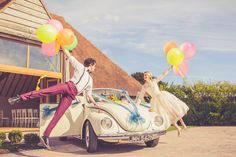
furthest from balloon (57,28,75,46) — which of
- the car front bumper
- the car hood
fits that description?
the car front bumper

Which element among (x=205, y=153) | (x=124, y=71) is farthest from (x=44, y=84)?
(x=205, y=153)

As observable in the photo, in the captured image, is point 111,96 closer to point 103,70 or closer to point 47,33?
point 47,33

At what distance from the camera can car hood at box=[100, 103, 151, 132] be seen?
26.9ft

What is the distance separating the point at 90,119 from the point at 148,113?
1475 millimetres

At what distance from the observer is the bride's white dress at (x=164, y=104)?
9.75 meters

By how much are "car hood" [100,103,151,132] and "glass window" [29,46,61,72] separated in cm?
718

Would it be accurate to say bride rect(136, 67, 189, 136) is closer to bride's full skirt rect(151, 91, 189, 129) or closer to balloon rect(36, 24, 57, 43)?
bride's full skirt rect(151, 91, 189, 129)

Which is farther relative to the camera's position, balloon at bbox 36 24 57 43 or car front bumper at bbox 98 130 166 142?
car front bumper at bbox 98 130 166 142

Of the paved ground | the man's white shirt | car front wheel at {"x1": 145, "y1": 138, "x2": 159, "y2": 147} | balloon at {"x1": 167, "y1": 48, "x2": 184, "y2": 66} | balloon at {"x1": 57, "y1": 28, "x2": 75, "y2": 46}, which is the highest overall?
balloon at {"x1": 57, "y1": 28, "x2": 75, "y2": 46}

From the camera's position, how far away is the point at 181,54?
9.56 meters

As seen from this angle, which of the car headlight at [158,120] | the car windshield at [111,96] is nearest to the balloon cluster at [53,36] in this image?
the car windshield at [111,96]

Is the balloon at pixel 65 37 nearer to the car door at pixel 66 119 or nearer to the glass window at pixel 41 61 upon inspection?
the car door at pixel 66 119

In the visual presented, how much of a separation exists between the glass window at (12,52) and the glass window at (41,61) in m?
0.43

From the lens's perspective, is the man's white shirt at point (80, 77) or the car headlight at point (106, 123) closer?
the car headlight at point (106, 123)
